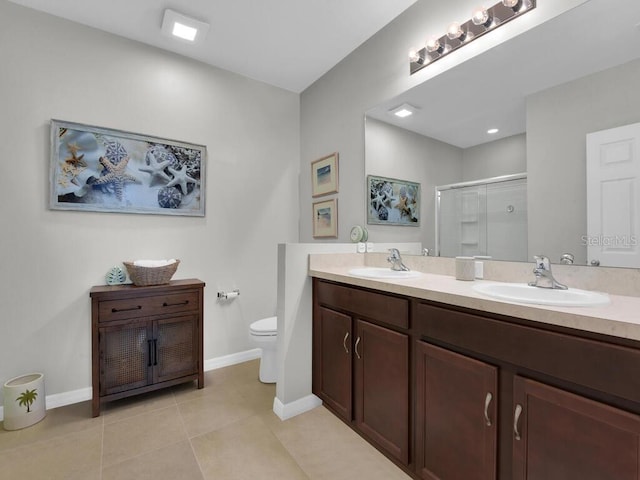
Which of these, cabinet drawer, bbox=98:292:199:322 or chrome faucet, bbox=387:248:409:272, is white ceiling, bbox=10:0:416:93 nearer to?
chrome faucet, bbox=387:248:409:272

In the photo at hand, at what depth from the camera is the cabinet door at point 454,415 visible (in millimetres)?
1081

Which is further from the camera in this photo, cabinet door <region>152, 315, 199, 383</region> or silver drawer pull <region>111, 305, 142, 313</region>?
cabinet door <region>152, 315, 199, 383</region>

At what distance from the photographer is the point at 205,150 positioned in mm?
2674

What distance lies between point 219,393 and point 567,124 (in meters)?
2.64

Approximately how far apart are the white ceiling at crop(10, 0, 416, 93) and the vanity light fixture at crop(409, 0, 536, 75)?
1.37ft

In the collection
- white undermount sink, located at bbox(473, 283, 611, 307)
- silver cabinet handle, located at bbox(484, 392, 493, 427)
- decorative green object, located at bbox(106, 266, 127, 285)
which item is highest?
white undermount sink, located at bbox(473, 283, 611, 307)

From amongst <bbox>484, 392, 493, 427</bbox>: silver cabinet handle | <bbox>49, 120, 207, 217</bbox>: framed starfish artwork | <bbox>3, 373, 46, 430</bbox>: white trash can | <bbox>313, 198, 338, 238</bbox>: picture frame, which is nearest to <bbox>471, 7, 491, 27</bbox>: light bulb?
<bbox>313, 198, 338, 238</bbox>: picture frame

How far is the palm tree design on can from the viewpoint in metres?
1.84

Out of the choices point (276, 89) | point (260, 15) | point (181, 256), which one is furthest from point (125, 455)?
point (276, 89)

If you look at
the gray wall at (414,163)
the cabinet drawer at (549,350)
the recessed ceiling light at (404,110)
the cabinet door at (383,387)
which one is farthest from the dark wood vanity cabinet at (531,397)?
the recessed ceiling light at (404,110)

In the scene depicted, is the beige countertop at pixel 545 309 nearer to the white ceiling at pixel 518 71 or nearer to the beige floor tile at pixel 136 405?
the white ceiling at pixel 518 71

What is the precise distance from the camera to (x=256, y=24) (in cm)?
224

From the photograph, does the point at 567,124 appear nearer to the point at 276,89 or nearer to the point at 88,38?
the point at 276,89

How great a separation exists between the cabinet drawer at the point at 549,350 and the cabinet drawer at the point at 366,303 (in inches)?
7.3
